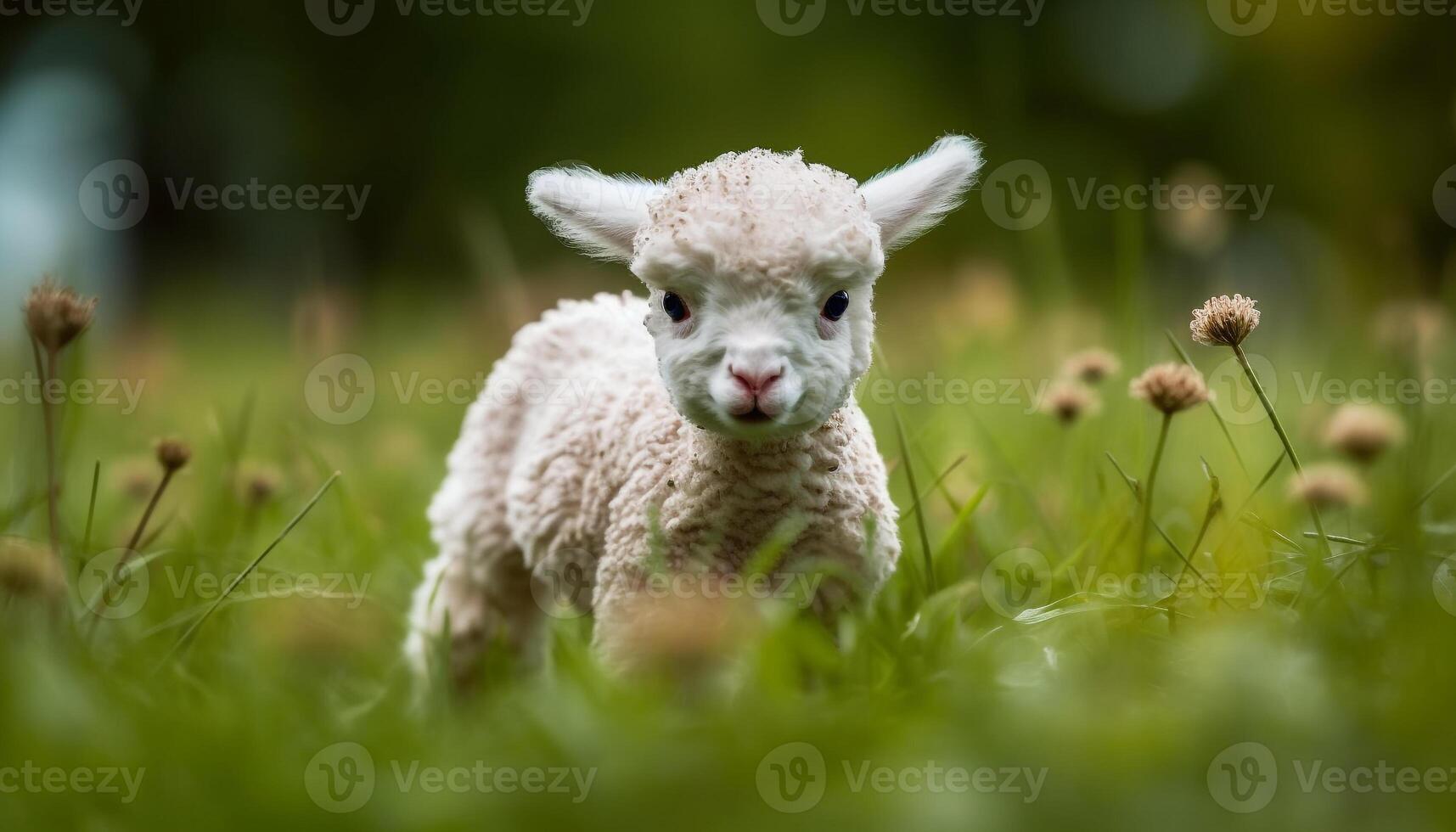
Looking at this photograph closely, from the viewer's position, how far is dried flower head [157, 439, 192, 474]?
4.90 feet

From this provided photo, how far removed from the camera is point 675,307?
4.46 feet

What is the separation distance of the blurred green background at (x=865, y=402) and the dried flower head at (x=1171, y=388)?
0.18 m

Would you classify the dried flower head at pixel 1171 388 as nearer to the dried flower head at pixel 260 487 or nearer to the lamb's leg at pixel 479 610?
the lamb's leg at pixel 479 610

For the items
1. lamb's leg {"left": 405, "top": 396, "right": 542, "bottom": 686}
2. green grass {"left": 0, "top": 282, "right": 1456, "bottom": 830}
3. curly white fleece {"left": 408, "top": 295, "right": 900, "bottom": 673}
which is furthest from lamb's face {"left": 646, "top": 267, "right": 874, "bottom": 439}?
lamb's leg {"left": 405, "top": 396, "right": 542, "bottom": 686}

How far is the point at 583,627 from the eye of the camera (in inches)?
70.2

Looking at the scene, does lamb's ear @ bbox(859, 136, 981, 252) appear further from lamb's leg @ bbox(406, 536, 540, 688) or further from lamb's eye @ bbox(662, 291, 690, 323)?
lamb's leg @ bbox(406, 536, 540, 688)

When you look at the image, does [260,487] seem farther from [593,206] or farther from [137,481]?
[593,206]

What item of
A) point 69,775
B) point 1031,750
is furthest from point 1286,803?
Answer: point 69,775

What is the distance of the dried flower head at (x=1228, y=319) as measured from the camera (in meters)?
1.33

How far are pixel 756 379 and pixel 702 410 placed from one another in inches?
3.9

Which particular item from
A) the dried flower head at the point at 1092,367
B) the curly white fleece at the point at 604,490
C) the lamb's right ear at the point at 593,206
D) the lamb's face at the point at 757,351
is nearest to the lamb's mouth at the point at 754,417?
the lamb's face at the point at 757,351

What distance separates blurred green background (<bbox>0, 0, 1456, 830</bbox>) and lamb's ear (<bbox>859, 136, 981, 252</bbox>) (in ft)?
1.14

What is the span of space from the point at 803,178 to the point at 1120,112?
4010mm

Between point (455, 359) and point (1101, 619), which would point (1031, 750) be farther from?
point (455, 359)
